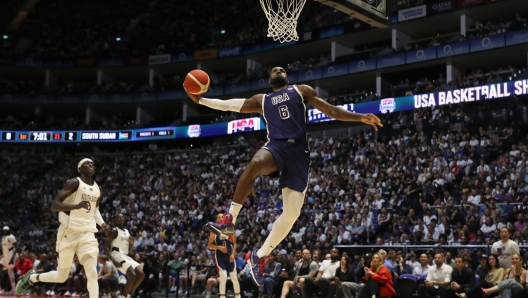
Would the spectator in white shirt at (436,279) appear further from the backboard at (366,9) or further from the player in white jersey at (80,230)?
the player in white jersey at (80,230)

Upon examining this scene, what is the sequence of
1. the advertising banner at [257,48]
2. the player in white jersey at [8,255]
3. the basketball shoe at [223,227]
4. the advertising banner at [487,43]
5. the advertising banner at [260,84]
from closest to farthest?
the basketball shoe at [223,227] < the player in white jersey at [8,255] < the advertising banner at [487,43] < the advertising banner at [260,84] < the advertising banner at [257,48]

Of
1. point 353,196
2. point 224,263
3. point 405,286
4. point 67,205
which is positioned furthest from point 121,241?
point 353,196

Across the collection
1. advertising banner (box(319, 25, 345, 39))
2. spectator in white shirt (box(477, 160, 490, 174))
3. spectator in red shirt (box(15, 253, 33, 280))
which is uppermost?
advertising banner (box(319, 25, 345, 39))

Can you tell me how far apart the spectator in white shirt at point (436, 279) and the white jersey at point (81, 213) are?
25.0ft

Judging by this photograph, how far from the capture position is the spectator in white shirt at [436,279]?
44.9ft

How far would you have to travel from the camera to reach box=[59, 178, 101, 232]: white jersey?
31.9 ft

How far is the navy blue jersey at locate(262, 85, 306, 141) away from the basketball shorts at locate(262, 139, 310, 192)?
3.4 inches

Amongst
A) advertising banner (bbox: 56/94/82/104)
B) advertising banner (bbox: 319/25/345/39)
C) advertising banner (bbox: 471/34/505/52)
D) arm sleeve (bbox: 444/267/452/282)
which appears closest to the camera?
arm sleeve (bbox: 444/267/452/282)

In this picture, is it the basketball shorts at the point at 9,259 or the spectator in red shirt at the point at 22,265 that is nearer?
the basketball shorts at the point at 9,259

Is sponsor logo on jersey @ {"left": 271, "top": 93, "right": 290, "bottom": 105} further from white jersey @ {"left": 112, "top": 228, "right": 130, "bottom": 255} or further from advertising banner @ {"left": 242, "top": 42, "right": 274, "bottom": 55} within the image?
advertising banner @ {"left": 242, "top": 42, "right": 274, "bottom": 55}

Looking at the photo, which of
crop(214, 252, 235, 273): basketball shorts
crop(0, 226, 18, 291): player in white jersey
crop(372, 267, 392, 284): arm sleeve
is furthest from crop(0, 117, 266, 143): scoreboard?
crop(372, 267, 392, 284): arm sleeve

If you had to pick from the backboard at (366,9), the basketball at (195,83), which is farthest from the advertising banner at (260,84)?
the basketball at (195,83)

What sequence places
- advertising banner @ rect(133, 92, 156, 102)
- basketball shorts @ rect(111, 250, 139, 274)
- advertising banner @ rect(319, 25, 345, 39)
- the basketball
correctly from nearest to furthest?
the basketball < basketball shorts @ rect(111, 250, 139, 274) < advertising banner @ rect(319, 25, 345, 39) < advertising banner @ rect(133, 92, 156, 102)

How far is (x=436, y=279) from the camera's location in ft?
45.6
